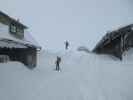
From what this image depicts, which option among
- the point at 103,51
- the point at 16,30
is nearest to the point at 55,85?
the point at 16,30

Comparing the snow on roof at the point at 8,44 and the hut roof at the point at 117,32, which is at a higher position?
the hut roof at the point at 117,32

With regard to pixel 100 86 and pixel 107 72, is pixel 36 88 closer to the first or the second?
pixel 100 86

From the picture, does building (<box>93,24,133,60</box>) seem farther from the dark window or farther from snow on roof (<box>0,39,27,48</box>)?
snow on roof (<box>0,39,27,48</box>)

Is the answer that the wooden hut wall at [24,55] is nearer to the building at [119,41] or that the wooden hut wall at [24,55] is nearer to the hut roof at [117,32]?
the hut roof at [117,32]

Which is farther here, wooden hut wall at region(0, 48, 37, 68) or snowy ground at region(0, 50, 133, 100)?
wooden hut wall at region(0, 48, 37, 68)

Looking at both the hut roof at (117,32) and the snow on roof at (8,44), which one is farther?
the hut roof at (117,32)

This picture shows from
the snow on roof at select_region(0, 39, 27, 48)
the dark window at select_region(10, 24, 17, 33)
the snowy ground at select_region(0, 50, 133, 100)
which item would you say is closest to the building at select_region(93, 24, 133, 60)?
the snowy ground at select_region(0, 50, 133, 100)

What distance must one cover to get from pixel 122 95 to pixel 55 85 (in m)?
5.07

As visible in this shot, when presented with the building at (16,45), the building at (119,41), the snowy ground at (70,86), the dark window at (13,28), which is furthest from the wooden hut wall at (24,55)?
the building at (119,41)

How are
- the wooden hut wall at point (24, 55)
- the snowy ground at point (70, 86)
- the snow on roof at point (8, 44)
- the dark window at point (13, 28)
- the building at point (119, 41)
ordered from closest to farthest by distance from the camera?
the snowy ground at point (70, 86), the snow on roof at point (8, 44), the wooden hut wall at point (24, 55), the dark window at point (13, 28), the building at point (119, 41)

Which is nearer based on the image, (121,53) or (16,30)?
(16,30)

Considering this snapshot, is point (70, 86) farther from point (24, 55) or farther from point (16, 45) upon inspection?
point (24, 55)

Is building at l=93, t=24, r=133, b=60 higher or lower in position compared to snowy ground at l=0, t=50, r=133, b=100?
higher

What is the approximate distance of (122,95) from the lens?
431 inches
